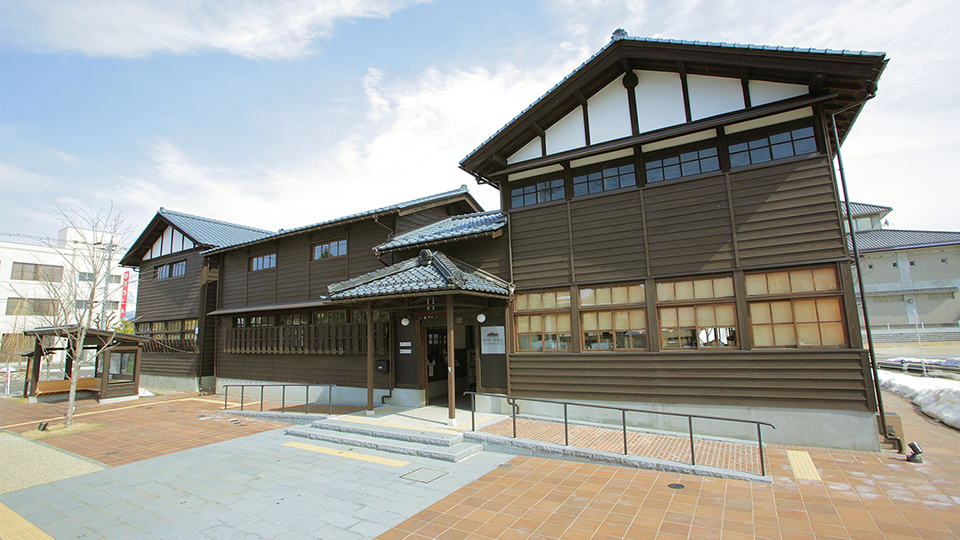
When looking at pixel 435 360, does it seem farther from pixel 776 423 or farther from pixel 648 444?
pixel 776 423

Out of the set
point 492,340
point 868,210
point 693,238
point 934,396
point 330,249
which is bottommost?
point 934,396

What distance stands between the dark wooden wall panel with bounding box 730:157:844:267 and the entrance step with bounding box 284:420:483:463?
22.1ft

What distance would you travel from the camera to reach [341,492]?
6340mm

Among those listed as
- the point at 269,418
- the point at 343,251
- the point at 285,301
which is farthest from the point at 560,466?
Answer: the point at 285,301

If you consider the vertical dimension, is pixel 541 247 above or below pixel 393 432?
above

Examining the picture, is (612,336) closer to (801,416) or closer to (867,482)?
(801,416)

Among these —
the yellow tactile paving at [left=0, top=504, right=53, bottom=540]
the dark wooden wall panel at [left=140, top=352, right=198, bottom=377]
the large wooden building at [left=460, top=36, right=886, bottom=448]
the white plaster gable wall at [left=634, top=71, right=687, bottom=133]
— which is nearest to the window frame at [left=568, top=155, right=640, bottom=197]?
the large wooden building at [left=460, top=36, right=886, bottom=448]

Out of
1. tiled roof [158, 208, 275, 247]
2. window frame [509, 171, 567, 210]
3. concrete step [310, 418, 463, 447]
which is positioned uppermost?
tiled roof [158, 208, 275, 247]

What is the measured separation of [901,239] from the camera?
3569cm

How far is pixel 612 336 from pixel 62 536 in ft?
31.0

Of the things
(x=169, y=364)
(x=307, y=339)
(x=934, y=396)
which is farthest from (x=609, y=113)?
(x=169, y=364)

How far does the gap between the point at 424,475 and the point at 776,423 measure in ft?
21.7

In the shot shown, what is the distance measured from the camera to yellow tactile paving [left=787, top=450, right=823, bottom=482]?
6.37 metres

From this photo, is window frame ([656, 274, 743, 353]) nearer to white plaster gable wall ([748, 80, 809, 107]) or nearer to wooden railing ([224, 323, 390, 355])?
white plaster gable wall ([748, 80, 809, 107])
